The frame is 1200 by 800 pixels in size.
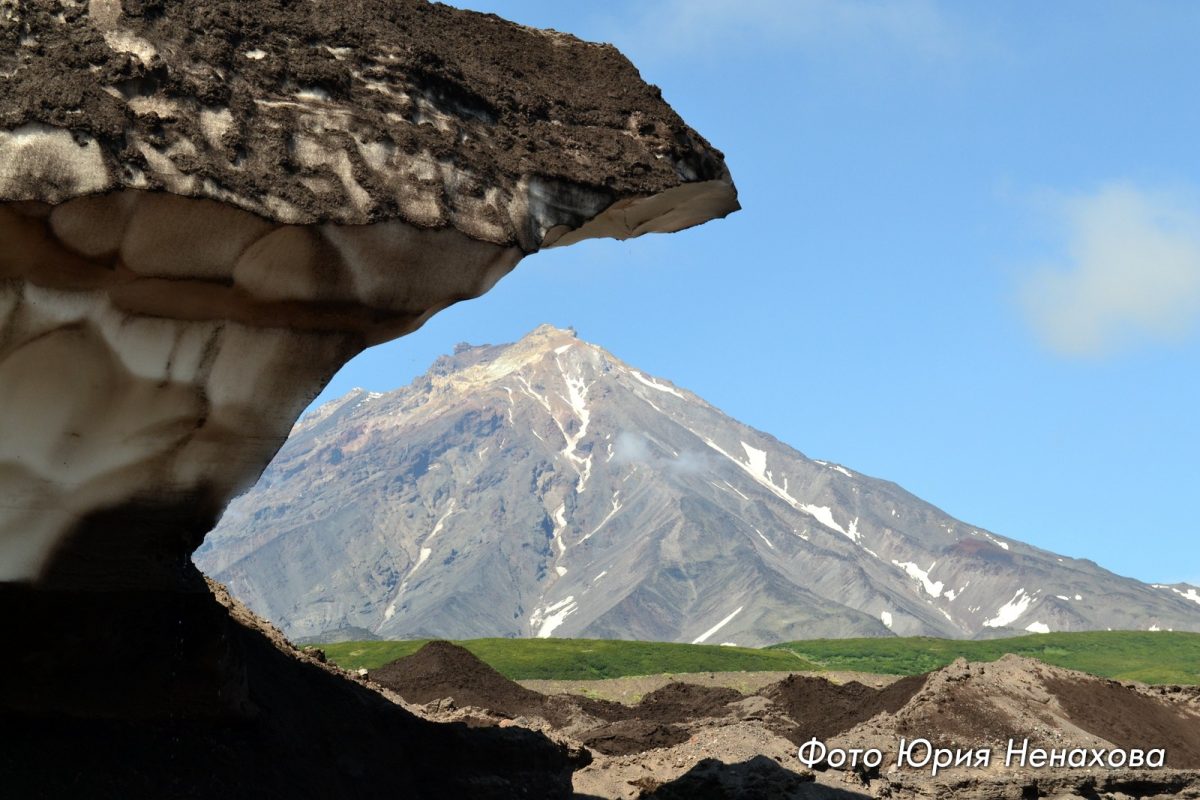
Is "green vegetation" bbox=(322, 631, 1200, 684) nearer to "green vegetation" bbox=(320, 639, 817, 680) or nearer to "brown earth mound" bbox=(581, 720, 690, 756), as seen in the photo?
"green vegetation" bbox=(320, 639, 817, 680)

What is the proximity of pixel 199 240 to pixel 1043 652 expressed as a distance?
45080 mm

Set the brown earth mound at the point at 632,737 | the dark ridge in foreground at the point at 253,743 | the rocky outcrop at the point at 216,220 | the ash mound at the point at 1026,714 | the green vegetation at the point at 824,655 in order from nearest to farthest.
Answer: the rocky outcrop at the point at 216,220 < the dark ridge in foreground at the point at 253,743 < the ash mound at the point at 1026,714 < the brown earth mound at the point at 632,737 < the green vegetation at the point at 824,655

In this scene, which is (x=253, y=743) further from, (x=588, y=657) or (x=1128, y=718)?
(x=588, y=657)

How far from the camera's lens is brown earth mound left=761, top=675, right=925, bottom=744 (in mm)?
25328

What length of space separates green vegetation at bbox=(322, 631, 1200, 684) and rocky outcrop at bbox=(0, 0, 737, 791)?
27009mm

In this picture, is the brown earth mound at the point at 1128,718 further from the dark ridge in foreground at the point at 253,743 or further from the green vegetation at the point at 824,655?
the green vegetation at the point at 824,655

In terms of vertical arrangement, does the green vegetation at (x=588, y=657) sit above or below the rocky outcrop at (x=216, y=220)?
below

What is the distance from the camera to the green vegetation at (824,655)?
42469 millimetres

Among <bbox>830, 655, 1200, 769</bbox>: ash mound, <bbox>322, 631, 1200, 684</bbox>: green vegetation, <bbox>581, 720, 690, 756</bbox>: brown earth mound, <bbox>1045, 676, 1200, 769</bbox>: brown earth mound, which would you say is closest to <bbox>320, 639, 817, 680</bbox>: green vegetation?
<bbox>322, 631, 1200, 684</bbox>: green vegetation

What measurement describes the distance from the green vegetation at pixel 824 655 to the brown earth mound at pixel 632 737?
575 inches

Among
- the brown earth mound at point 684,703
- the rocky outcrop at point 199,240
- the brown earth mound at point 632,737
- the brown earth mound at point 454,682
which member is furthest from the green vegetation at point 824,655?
the rocky outcrop at point 199,240

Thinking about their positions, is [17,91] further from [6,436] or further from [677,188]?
[677,188]

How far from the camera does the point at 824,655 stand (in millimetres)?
52625

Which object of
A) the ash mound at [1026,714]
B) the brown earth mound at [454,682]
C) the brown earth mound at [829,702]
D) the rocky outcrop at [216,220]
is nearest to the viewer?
the rocky outcrop at [216,220]
